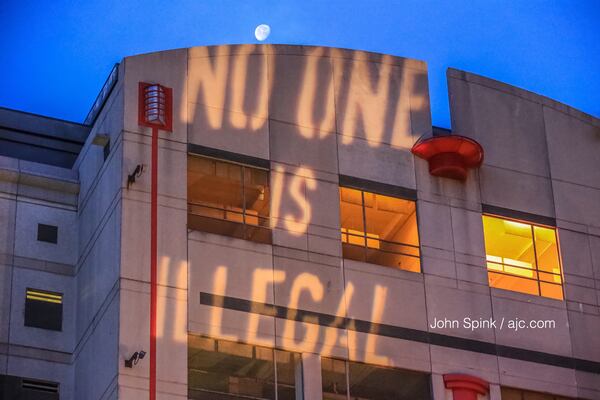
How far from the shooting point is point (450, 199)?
A: 4375 cm

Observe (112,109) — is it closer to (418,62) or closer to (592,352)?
(418,62)

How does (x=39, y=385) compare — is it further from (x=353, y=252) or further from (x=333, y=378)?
(x=353, y=252)

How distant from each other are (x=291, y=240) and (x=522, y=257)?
851cm

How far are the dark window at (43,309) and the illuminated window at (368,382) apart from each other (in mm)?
8160

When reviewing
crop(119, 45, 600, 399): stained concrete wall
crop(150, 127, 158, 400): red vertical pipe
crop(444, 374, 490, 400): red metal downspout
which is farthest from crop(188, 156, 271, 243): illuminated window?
crop(444, 374, 490, 400): red metal downspout

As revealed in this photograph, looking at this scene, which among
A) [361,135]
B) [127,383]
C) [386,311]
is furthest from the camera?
[361,135]

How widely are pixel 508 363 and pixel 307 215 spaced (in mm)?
7542

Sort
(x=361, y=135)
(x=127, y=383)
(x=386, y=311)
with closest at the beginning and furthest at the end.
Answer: (x=127, y=383), (x=386, y=311), (x=361, y=135)

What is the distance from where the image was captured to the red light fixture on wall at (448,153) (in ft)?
142

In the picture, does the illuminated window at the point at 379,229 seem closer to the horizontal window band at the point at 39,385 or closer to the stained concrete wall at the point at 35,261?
the stained concrete wall at the point at 35,261

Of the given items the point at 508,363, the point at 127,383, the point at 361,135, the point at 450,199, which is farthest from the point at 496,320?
the point at 127,383

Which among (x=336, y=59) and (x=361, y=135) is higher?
(x=336, y=59)

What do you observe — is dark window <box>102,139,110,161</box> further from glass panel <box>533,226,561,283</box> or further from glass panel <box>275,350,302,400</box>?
glass panel <box>533,226,561,283</box>

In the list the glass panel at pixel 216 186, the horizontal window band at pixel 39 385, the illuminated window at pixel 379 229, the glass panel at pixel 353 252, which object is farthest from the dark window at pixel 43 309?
the illuminated window at pixel 379 229
